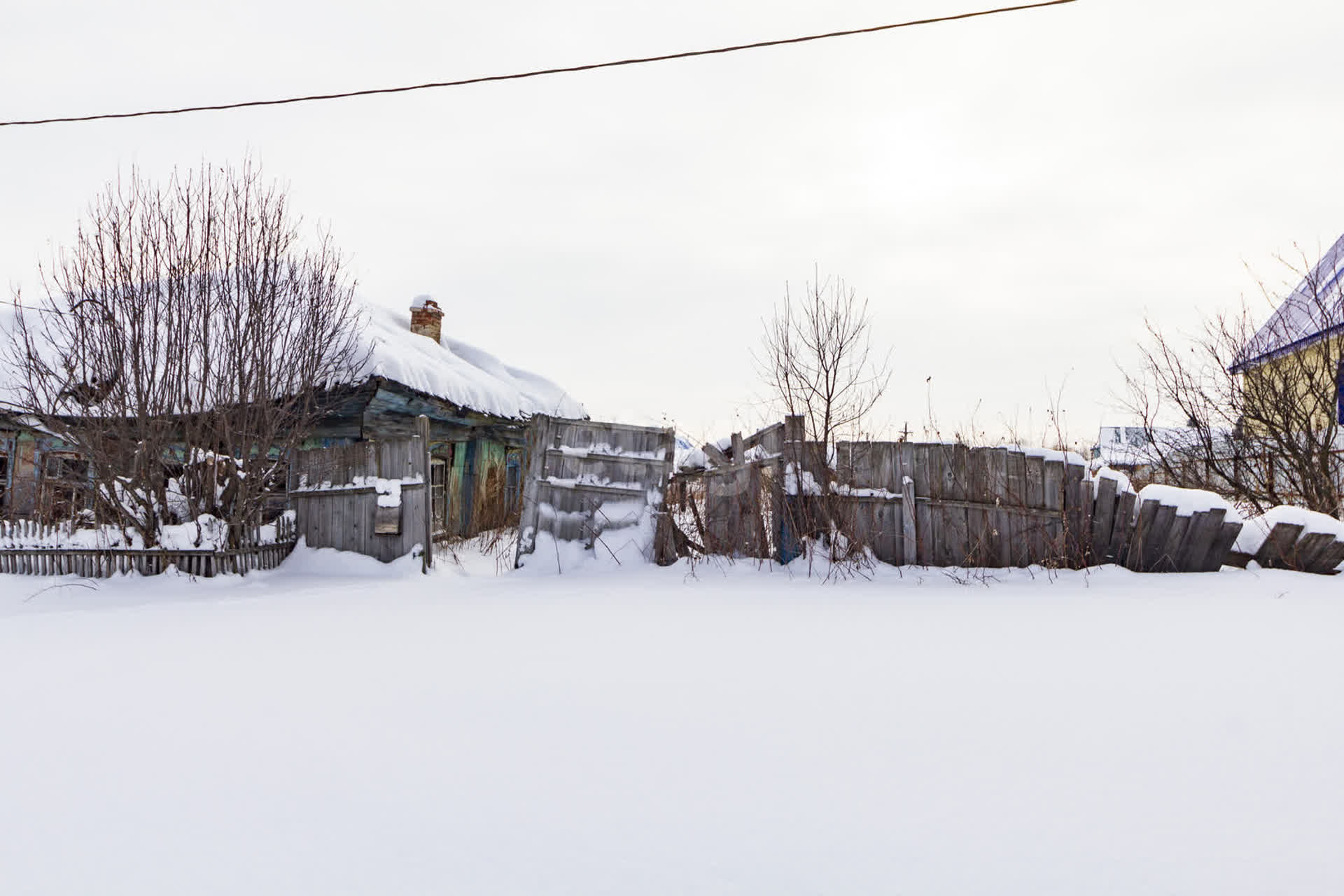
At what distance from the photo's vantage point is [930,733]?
262cm

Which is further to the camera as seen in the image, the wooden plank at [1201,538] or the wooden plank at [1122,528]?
the wooden plank at [1122,528]

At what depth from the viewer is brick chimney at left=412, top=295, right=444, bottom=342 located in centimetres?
1487

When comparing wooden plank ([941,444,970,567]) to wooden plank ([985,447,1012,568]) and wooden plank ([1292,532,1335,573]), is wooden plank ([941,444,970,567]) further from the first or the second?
wooden plank ([1292,532,1335,573])

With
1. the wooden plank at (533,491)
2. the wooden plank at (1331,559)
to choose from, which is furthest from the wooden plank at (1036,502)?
the wooden plank at (533,491)

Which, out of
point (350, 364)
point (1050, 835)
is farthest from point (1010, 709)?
point (350, 364)

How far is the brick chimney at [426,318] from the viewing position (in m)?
A: 14.9

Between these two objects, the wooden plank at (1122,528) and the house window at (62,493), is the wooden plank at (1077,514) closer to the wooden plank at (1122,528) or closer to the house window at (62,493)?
the wooden plank at (1122,528)

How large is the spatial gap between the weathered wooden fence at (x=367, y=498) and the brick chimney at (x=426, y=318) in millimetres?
7191

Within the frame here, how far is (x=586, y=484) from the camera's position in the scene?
755 centimetres

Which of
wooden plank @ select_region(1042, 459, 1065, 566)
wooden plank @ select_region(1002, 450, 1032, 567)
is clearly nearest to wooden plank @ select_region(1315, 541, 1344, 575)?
wooden plank @ select_region(1042, 459, 1065, 566)

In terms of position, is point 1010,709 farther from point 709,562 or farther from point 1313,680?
point 709,562

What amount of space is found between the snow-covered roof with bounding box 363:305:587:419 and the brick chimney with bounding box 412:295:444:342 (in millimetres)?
270

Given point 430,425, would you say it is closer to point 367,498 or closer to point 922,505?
point 367,498

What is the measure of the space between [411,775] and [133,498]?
6574mm
